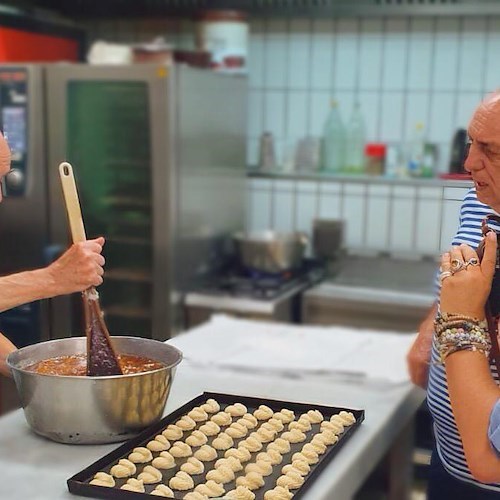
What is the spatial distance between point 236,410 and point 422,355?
1.06ft

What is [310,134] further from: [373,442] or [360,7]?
[373,442]

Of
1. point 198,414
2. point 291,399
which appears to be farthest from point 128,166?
point 198,414

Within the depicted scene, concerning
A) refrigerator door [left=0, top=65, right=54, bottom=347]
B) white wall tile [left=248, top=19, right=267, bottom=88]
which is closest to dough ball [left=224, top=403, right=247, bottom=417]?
refrigerator door [left=0, top=65, right=54, bottom=347]

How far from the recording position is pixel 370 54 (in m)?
3.34

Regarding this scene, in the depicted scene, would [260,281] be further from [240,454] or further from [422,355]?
[240,454]

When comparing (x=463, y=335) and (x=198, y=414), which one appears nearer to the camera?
(x=463, y=335)

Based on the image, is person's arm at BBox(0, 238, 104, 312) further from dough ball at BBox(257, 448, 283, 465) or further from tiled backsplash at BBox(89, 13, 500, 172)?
tiled backsplash at BBox(89, 13, 500, 172)

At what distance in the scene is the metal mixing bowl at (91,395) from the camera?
1050 millimetres

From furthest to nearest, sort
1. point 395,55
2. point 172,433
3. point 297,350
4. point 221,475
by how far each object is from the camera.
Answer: point 395,55 < point 297,350 < point 172,433 < point 221,475

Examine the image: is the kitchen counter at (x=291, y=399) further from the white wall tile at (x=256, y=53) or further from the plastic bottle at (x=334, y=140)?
the white wall tile at (x=256, y=53)

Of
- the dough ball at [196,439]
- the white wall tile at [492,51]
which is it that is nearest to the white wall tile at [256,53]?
the white wall tile at [492,51]

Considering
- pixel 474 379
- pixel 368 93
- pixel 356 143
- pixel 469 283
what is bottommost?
pixel 474 379

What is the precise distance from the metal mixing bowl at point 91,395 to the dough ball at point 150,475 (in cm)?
10

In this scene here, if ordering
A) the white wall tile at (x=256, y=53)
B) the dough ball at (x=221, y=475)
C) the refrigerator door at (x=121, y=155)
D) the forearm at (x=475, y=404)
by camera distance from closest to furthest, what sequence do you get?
the forearm at (x=475, y=404) < the dough ball at (x=221, y=475) < the refrigerator door at (x=121, y=155) < the white wall tile at (x=256, y=53)
